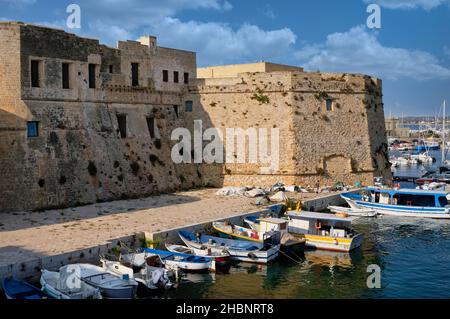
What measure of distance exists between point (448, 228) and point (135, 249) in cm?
1477

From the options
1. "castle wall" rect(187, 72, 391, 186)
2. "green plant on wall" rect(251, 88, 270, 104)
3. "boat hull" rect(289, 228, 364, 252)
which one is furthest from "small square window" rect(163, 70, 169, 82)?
"boat hull" rect(289, 228, 364, 252)

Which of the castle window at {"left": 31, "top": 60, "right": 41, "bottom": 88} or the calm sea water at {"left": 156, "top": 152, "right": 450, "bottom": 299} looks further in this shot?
the castle window at {"left": 31, "top": 60, "right": 41, "bottom": 88}

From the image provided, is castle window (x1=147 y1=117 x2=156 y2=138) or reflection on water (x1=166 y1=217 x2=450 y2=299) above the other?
castle window (x1=147 y1=117 x2=156 y2=138)

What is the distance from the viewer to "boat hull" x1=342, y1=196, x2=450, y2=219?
25828 millimetres

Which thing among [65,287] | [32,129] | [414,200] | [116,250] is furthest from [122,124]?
[414,200]

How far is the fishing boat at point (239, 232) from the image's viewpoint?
19656mm

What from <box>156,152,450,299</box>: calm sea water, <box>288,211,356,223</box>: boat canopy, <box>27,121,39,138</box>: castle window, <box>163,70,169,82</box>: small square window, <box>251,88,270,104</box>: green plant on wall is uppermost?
<box>163,70,169,82</box>: small square window

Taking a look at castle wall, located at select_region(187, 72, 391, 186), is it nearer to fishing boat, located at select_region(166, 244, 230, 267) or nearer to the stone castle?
the stone castle

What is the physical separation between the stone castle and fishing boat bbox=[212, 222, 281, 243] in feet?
23.2

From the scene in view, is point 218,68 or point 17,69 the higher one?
point 218,68
